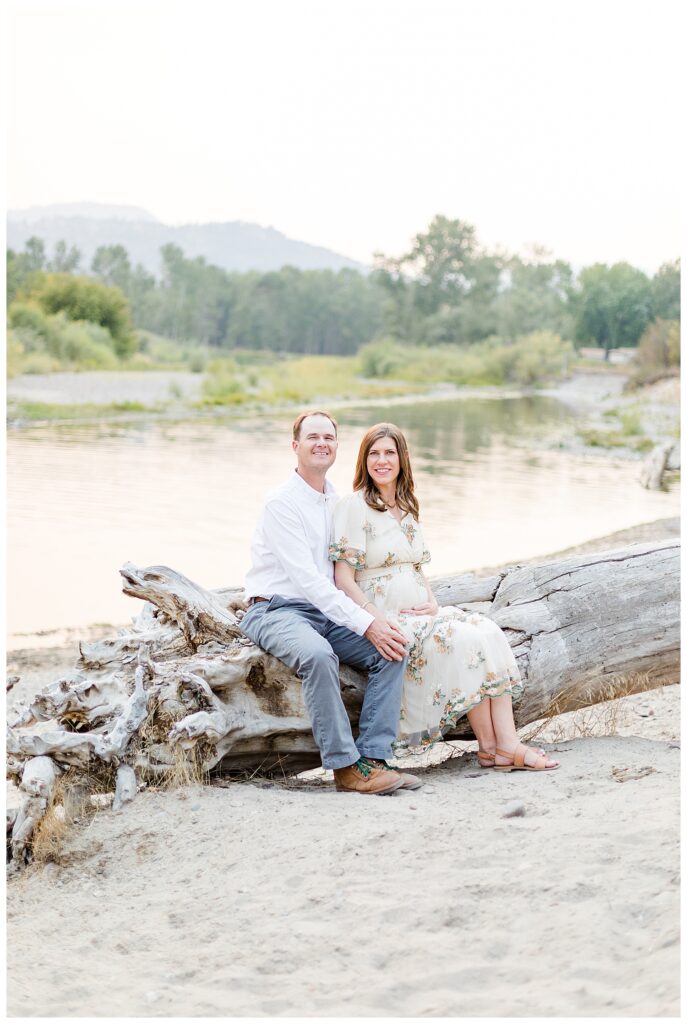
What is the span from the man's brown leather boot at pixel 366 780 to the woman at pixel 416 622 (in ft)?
0.72

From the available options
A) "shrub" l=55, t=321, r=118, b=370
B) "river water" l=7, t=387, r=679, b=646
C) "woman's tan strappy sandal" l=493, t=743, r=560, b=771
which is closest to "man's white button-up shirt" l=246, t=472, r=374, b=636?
"woman's tan strappy sandal" l=493, t=743, r=560, b=771

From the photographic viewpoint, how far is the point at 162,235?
3105 inches

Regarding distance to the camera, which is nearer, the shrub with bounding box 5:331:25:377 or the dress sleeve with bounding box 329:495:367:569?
the dress sleeve with bounding box 329:495:367:569

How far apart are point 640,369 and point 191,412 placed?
15.1 metres

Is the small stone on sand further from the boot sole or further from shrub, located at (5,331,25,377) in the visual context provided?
shrub, located at (5,331,25,377)

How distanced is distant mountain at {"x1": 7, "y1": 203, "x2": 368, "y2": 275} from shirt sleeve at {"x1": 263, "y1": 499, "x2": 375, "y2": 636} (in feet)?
216

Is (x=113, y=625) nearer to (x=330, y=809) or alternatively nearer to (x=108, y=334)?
(x=330, y=809)

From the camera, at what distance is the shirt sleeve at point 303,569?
13.8ft

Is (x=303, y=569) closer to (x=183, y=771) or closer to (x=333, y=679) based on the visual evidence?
(x=333, y=679)

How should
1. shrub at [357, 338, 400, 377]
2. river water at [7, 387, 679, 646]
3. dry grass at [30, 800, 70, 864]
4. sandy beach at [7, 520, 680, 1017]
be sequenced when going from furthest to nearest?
shrub at [357, 338, 400, 377] < river water at [7, 387, 679, 646] < dry grass at [30, 800, 70, 864] < sandy beach at [7, 520, 680, 1017]

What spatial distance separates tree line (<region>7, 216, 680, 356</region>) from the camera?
49.6m

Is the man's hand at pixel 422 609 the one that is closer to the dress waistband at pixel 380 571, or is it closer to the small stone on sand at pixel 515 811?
the dress waistband at pixel 380 571

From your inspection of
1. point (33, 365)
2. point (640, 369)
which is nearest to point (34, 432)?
point (33, 365)

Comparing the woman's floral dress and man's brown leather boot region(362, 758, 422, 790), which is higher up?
the woman's floral dress
